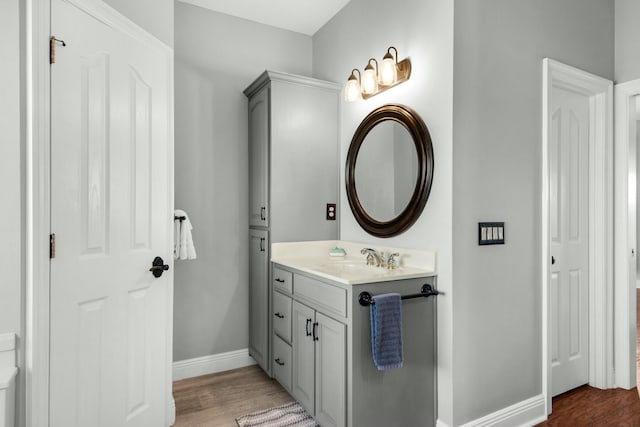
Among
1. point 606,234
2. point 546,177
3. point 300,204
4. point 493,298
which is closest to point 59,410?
point 300,204

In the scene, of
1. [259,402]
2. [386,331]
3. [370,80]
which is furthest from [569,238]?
[259,402]

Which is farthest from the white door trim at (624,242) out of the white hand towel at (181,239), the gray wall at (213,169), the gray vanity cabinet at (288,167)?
the white hand towel at (181,239)

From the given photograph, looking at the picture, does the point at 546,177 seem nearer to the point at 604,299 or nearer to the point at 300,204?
the point at 604,299

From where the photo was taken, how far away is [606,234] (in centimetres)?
252

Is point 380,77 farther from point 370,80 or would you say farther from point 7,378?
point 7,378

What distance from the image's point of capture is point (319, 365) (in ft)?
6.70

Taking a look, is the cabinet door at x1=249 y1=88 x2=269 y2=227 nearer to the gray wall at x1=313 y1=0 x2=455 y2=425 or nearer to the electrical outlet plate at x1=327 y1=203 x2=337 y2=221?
the electrical outlet plate at x1=327 y1=203 x2=337 y2=221

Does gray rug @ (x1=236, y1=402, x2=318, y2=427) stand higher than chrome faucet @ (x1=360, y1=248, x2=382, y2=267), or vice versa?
chrome faucet @ (x1=360, y1=248, x2=382, y2=267)

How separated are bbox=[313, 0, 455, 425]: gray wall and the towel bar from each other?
0.07 meters

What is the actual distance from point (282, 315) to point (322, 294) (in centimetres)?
61

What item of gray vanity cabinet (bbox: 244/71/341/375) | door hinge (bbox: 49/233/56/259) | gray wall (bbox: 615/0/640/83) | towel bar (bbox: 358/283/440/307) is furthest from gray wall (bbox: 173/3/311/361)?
gray wall (bbox: 615/0/640/83)

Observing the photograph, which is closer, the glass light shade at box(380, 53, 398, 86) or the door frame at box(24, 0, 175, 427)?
the door frame at box(24, 0, 175, 427)

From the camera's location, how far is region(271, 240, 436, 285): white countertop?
6.30 ft

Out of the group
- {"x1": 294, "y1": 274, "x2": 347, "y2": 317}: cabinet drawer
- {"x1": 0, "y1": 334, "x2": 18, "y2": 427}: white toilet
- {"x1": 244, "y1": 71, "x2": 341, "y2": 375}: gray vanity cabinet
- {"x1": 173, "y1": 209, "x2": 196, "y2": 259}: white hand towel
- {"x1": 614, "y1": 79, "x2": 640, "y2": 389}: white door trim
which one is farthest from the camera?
{"x1": 244, "y1": 71, "x2": 341, "y2": 375}: gray vanity cabinet
